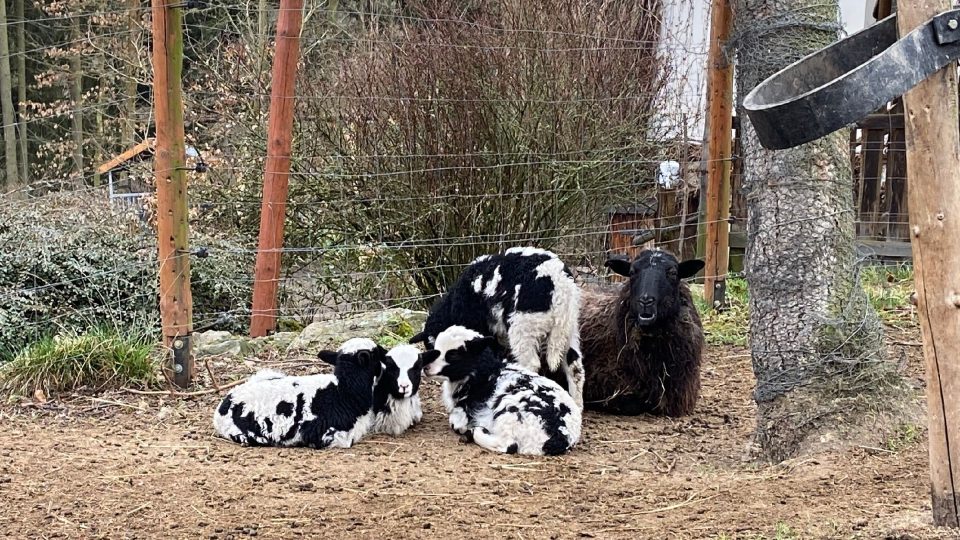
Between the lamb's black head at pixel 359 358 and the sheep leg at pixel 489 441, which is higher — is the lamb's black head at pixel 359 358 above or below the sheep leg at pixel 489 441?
above

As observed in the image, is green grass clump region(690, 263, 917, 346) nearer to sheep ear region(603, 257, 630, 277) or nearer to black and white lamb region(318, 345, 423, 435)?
sheep ear region(603, 257, 630, 277)

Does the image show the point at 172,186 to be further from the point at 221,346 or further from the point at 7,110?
the point at 7,110

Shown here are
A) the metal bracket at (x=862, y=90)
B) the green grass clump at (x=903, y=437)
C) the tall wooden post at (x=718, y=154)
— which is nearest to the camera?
the metal bracket at (x=862, y=90)

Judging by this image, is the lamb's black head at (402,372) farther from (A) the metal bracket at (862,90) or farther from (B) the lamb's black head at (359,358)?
(A) the metal bracket at (862,90)

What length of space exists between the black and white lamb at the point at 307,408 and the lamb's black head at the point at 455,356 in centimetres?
39

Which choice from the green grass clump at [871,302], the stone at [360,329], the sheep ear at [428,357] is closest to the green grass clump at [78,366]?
the stone at [360,329]

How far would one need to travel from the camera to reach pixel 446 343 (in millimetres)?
6520

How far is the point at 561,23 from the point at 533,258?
4.31 meters

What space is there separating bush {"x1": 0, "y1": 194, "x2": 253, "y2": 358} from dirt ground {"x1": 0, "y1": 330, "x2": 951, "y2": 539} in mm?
2765

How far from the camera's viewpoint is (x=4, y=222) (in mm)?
10000

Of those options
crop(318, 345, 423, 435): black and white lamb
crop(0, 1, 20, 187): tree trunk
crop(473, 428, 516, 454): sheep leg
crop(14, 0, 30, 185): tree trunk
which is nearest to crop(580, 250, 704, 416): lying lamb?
crop(473, 428, 516, 454): sheep leg

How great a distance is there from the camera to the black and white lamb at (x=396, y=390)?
628 cm

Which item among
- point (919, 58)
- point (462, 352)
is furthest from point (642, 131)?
point (919, 58)

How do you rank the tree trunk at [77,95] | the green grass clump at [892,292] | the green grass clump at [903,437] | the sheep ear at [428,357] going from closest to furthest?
the green grass clump at [903,437] < the sheep ear at [428,357] < the green grass clump at [892,292] < the tree trunk at [77,95]
